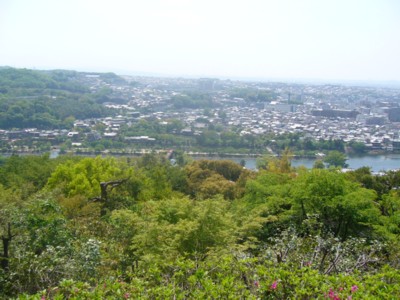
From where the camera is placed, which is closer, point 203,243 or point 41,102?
point 203,243

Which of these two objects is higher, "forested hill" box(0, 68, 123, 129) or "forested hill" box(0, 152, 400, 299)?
"forested hill" box(0, 152, 400, 299)

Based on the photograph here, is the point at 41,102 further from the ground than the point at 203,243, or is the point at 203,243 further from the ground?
the point at 203,243

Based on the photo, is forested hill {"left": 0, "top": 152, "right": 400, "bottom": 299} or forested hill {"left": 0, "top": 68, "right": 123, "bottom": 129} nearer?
forested hill {"left": 0, "top": 152, "right": 400, "bottom": 299}

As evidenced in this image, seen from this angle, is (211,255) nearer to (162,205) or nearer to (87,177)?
(162,205)

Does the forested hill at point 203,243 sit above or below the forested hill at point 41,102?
above

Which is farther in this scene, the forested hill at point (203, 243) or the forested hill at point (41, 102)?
the forested hill at point (41, 102)
